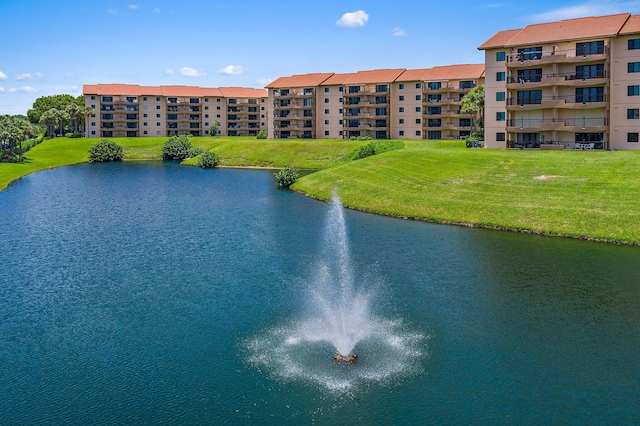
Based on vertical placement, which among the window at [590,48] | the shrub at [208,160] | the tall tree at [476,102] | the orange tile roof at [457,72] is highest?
the orange tile roof at [457,72]

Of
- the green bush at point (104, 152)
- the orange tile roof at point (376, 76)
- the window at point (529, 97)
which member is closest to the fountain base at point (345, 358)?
the window at point (529, 97)

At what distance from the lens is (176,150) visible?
516 feet

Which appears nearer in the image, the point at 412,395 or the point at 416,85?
the point at 412,395

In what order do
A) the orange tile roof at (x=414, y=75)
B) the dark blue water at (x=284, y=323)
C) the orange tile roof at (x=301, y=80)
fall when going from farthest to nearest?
1. the orange tile roof at (x=301, y=80)
2. the orange tile roof at (x=414, y=75)
3. the dark blue water at (x=284, y=323)

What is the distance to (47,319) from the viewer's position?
110 ft

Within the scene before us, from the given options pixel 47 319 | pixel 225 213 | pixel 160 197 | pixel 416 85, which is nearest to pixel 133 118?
pixel 416 85

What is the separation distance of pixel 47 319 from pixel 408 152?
225 feet

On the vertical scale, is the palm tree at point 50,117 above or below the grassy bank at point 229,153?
above

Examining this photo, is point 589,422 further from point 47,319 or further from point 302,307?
point 47,319

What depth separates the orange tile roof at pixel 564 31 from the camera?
83625mm

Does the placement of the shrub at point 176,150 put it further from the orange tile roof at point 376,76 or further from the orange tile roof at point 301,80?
the orange tile roof at point 376,76

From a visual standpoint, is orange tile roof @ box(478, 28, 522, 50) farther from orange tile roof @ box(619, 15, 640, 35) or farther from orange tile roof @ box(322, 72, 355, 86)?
orange tile roof @ box(322, 72, 355, 86)

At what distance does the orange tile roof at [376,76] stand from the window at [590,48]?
216 feet

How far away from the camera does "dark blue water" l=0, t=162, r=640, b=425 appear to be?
23625 millimetres
